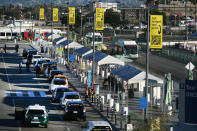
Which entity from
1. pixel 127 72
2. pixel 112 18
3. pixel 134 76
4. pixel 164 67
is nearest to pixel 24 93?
pixel 127 72

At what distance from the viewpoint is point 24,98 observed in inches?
1843

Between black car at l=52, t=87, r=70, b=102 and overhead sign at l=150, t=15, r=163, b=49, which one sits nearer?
overhead sign at l=150, t=15, r=163, b=49

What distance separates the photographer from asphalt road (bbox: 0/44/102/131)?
115ft

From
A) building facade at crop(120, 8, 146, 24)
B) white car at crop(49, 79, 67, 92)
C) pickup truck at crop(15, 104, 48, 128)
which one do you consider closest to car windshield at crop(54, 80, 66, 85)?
white car at crop(49, 79, 67, 92)

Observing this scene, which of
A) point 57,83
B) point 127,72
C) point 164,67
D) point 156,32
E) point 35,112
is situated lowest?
point 164,67

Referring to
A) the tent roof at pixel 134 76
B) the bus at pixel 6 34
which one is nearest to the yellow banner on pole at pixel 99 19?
the tent roof at pixel 134 76

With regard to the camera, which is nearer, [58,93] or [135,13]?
[58,93]

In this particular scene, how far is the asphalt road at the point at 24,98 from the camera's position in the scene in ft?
115

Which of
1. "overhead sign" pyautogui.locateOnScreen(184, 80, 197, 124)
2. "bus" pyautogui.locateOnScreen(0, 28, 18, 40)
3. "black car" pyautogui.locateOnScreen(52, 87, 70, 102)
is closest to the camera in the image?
"overhead sign" pyautogui.locateOnScreen(184, 80, 197, 124)

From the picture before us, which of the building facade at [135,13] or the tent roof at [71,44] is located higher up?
the building facade at [135,13]

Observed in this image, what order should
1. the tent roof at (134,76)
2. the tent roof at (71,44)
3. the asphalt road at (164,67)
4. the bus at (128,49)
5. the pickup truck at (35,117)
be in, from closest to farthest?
the pickup truck at (35,117), the tent roof at (134,76), the asphalt road at (164,67), the tent roof at (71,44), the bus at (128,49)

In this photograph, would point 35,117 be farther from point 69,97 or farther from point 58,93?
point 58,93

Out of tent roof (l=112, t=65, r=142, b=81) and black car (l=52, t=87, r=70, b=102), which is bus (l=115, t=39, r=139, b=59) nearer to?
tent roof (l=112, t=65, r=142, b=81)

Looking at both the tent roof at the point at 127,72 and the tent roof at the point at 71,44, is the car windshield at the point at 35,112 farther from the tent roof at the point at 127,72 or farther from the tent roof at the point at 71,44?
the tent roof at the point at 71,44
